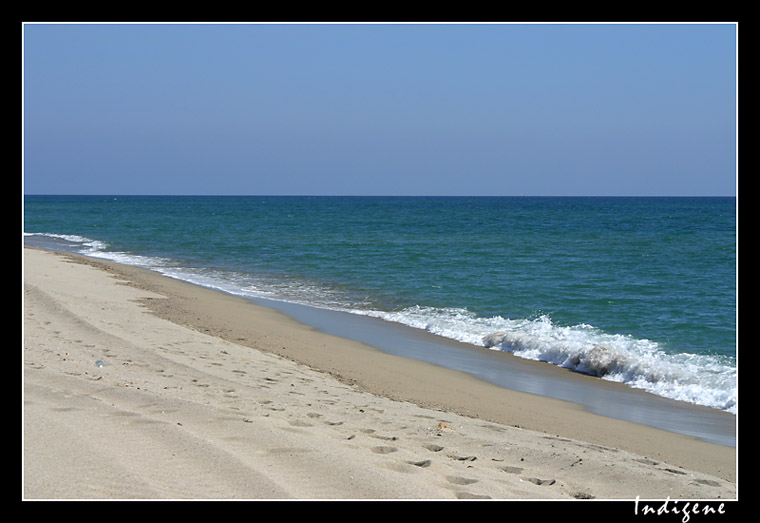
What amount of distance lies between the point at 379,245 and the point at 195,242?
390 inches

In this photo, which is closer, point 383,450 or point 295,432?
point 383,450

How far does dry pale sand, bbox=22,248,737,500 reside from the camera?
395cm

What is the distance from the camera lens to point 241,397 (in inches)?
245

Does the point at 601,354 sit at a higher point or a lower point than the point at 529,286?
lower

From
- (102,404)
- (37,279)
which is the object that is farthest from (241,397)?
(37,279)

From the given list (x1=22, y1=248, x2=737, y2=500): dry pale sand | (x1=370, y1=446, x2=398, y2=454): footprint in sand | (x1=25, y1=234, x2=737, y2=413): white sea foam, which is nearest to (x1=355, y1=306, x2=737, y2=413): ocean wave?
(x1=25, y1=234, x2=737, y2=413): white sea foam

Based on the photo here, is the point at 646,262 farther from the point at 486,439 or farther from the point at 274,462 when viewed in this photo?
the point at 274,462
